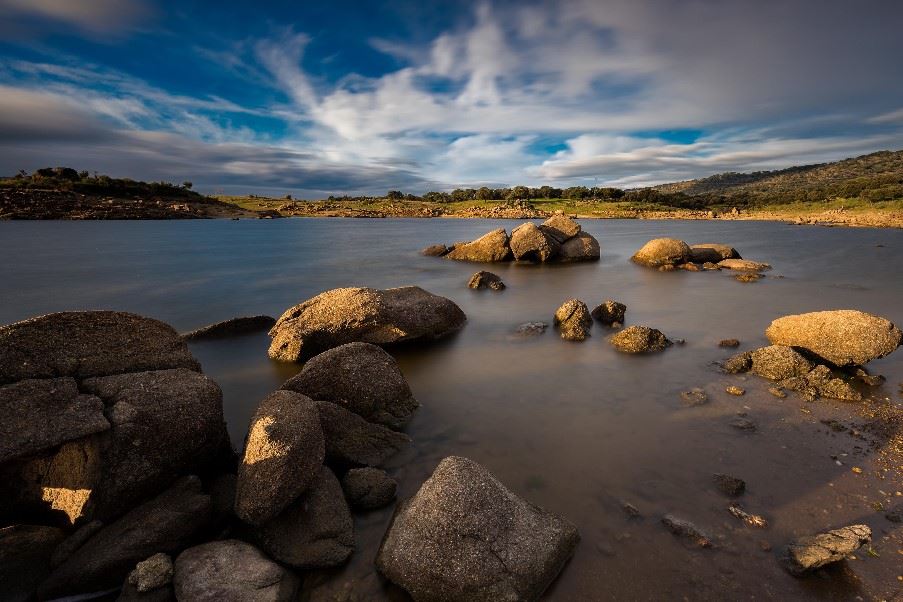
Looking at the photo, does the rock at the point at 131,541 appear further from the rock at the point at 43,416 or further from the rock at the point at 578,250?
the rock at the point at 578,250

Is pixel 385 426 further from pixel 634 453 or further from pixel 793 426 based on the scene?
pixel 793 426

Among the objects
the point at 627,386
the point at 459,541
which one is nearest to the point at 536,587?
the point at 459,541

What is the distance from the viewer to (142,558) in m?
5.42

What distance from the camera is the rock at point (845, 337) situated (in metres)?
11.0

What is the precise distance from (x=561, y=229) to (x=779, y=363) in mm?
28554

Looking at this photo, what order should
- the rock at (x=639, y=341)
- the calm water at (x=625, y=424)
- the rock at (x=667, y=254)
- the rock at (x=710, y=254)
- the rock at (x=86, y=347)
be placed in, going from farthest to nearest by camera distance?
the rock at (x=710, y=254)
the rock at (x=667, y=254)
the rock at (x=639, y=341)
the rock at (x=86, y=347)
the calm water at (x=625, y=424)

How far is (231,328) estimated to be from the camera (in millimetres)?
15430

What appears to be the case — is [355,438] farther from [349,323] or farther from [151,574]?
[349,323]

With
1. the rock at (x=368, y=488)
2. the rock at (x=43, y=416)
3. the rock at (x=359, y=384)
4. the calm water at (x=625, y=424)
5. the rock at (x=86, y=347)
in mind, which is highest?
the rock at (x=86, y=347)

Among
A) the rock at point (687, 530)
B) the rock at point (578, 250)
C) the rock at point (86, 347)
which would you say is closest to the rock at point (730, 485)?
the rock at point (687, 530)

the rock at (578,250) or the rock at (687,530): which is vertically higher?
the rock at (578,250)

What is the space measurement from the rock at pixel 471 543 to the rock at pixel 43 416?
4.48 metres

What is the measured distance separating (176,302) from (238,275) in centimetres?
858

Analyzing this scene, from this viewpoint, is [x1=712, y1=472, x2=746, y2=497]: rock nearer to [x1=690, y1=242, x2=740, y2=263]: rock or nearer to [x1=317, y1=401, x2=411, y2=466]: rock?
[x1=317, y1=401, x2=411, y2=466]: rock
